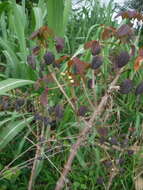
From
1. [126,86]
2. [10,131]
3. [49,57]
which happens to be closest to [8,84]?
[10,131]

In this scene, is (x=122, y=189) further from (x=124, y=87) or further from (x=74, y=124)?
(x=124, y=87)

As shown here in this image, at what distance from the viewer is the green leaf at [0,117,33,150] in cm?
212

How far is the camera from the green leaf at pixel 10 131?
2.12 metres

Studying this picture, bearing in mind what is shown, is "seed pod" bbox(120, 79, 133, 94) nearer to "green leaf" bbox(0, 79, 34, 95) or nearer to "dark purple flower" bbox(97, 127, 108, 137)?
"dark purple flower" bbox(97, 127, 108, 137)

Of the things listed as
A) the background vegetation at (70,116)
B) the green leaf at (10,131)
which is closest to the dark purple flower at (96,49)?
the background vegetation at (70,116)

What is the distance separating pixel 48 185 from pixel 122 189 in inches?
14.1

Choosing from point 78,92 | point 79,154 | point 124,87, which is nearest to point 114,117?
point 78,92

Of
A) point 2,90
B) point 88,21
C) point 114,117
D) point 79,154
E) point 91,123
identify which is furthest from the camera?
point 88,21

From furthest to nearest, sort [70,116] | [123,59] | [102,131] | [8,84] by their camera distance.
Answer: [70,116] → [8,84] → [102,131] → [123,59]

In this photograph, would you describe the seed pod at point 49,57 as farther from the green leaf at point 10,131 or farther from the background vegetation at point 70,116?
the green leaf at point 10,131

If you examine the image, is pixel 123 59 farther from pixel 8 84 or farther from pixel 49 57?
pixel 8 84

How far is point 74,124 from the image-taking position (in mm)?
2246

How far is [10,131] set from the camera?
Result: 2.15m

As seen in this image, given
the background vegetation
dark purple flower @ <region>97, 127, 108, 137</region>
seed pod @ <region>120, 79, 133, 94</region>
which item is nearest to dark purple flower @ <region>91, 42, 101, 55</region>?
the background vegetation
